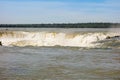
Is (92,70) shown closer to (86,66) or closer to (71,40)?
(86,66)

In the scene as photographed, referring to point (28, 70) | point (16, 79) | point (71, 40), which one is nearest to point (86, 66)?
point (28, 70)

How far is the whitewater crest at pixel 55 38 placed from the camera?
143ft

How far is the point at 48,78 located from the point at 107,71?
3.30 m

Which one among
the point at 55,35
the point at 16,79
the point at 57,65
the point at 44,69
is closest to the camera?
the point at 16,79

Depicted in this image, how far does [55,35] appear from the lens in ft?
172

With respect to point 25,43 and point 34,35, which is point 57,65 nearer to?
point 25,43

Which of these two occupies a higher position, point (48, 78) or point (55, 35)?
point (48, 78)

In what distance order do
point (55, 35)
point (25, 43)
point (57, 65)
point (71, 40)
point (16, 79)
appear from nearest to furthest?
point (16, 79) → point (57, 65) → point (25, 43) → point (71, 40) → point (55, 35)

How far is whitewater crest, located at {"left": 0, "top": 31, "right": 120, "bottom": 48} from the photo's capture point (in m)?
43.4

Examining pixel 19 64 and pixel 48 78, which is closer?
pixel 48 78

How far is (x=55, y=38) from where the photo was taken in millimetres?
51344

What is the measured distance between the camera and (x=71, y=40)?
1900 inches

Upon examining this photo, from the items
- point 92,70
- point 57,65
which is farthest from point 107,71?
point 57,65

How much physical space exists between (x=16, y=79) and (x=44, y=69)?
124 inches
